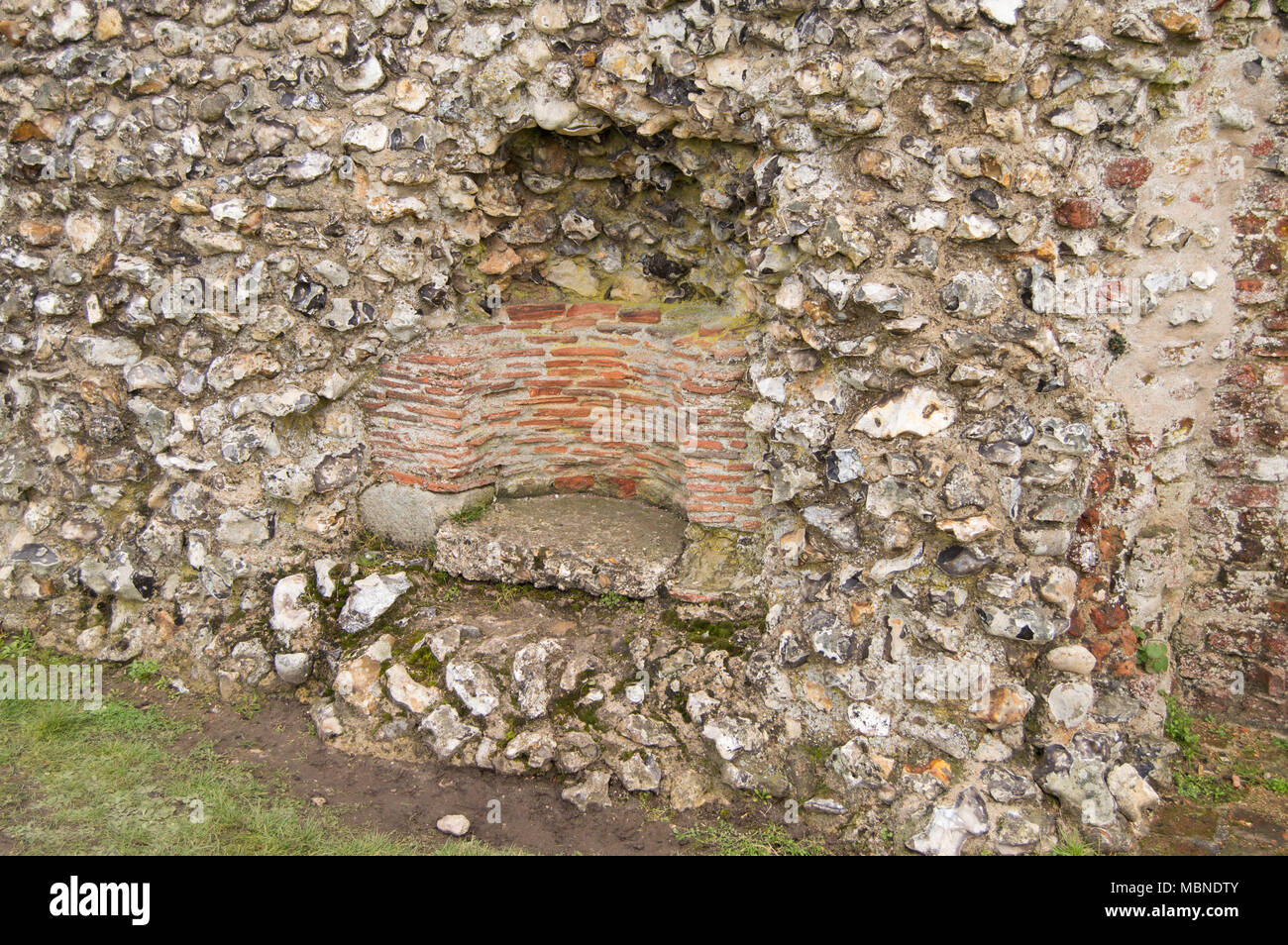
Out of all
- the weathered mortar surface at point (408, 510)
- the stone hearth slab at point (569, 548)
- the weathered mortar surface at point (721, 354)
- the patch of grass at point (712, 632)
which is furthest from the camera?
the weathered mortar surface at point (408, 510)

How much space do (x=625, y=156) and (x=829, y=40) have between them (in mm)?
1127

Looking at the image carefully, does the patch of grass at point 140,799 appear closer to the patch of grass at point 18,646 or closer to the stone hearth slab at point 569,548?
the patch of grass at point 18,646

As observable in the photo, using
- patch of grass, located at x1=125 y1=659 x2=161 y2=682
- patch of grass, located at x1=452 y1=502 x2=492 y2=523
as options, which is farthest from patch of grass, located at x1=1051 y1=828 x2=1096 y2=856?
patch of grass, located at x1=125 y1=659 x2=161 y2=682

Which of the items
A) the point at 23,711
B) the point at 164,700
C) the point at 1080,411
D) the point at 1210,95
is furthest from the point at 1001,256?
the point at 23,711

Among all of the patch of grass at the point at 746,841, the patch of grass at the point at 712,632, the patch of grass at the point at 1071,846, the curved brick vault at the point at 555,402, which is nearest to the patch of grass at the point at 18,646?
the curved brick vault at the point at 555,402

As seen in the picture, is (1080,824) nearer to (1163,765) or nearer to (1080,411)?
(1163,765)

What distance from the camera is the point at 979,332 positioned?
324 cm

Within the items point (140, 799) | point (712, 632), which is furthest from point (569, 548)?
point (140, 799)

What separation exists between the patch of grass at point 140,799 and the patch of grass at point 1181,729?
2618 mm

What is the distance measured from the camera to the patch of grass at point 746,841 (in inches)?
125

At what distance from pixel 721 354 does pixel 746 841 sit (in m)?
1.92

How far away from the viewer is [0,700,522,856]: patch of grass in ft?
10.4

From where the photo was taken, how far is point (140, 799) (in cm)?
336

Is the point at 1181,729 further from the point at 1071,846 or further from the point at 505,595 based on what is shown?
the point at 505,595
